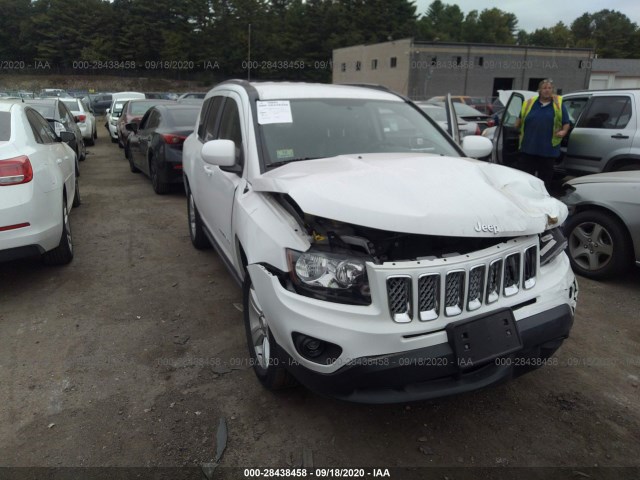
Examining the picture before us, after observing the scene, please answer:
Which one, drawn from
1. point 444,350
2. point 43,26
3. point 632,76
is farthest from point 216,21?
point 444,350

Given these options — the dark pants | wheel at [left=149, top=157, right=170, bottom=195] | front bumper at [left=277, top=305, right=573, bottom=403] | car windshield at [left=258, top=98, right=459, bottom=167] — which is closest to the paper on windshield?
car windshield at [left=258, top=98, right=459, bottom=167]

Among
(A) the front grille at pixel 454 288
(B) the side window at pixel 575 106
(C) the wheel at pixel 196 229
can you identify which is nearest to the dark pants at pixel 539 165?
(B) the side window at pixel 575 106

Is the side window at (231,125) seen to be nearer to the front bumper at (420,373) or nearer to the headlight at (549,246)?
the front bumper at (420,373)

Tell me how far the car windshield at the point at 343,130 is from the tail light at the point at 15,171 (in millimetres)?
2169

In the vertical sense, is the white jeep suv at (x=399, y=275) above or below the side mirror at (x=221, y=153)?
below

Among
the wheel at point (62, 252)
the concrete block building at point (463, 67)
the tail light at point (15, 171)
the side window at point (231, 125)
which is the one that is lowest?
the wheel at point (62, 252)

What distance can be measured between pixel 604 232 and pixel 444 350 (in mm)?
3342

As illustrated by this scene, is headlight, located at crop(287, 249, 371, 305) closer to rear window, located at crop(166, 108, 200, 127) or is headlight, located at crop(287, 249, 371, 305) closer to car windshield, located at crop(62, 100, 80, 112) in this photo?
rear window, located at crop(166, 108, 200, 127)

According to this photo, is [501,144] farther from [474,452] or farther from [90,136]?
[90,136]

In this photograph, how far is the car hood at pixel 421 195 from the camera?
215 centimetres

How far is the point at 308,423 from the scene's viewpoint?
8.64 feet

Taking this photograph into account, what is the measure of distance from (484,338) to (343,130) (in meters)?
1.95

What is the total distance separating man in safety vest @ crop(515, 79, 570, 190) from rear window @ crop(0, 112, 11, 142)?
617 centimetres

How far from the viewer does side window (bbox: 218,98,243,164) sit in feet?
11.3
